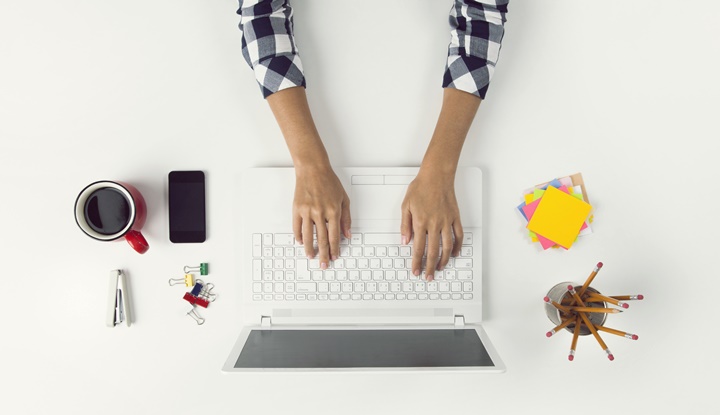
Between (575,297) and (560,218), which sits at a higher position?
(560,218)

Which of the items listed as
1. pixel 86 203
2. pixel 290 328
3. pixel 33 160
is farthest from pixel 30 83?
pixel 290 328

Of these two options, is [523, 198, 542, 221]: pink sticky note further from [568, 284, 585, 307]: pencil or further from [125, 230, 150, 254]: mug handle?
[125, 230, 150, 254]: mug handle

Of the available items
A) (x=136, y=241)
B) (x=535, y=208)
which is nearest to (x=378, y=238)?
(x=535, y=208)

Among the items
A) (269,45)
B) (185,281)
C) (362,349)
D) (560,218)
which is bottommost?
(362,349)

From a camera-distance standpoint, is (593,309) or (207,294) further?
(207,294)

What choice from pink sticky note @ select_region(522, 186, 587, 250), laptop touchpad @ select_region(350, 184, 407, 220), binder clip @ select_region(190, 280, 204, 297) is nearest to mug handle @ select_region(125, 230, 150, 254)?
binder clip @ select_region(190, 280, 204, 297)

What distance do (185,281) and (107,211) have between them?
188 mm

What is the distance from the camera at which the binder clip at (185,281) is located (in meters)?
0.83

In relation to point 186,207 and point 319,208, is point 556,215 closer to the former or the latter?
point 319,208

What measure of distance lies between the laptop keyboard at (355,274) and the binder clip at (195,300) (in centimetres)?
10

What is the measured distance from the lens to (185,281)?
0.83 meters

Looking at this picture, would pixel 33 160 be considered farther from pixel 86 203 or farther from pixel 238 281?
pixel 238 281

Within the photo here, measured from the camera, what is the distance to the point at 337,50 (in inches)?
Answer: 32.4

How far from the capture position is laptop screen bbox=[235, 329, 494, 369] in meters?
0.71
